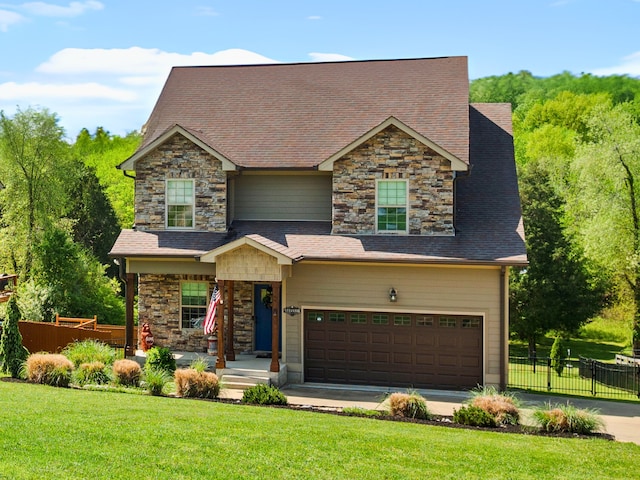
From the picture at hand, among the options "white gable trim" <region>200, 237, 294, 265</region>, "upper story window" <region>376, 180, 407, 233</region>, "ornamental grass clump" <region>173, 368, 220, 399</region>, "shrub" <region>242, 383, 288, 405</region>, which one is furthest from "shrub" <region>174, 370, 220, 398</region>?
"upper story window" <region>376, 180, 407, 233</region>

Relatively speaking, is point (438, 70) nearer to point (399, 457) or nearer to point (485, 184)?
point (485, 184)

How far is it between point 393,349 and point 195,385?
5887 millimetres

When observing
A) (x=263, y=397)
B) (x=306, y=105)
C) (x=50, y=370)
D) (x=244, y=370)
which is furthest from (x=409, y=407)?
(x=306, y=105)

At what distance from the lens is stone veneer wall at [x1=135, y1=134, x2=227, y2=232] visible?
69.1 ft

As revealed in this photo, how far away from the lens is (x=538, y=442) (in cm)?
1268

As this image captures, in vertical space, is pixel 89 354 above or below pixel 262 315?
below

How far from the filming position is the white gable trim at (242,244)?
1798cm

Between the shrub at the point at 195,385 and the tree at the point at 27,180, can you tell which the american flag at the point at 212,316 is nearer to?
the shrub at the point at 195,385

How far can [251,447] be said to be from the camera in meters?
10.9

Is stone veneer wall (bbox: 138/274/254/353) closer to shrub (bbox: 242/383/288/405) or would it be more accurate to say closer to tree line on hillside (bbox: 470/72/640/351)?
shrub (bbox: 242/383/288/405)

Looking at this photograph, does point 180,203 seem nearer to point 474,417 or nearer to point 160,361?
point 160,361

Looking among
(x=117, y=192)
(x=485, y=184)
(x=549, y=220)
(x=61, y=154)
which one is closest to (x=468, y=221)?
(x=485, y=184)

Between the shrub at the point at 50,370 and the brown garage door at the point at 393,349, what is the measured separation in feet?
21.1

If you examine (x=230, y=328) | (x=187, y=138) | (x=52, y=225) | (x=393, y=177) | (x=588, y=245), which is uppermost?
(x=187, y=138)
